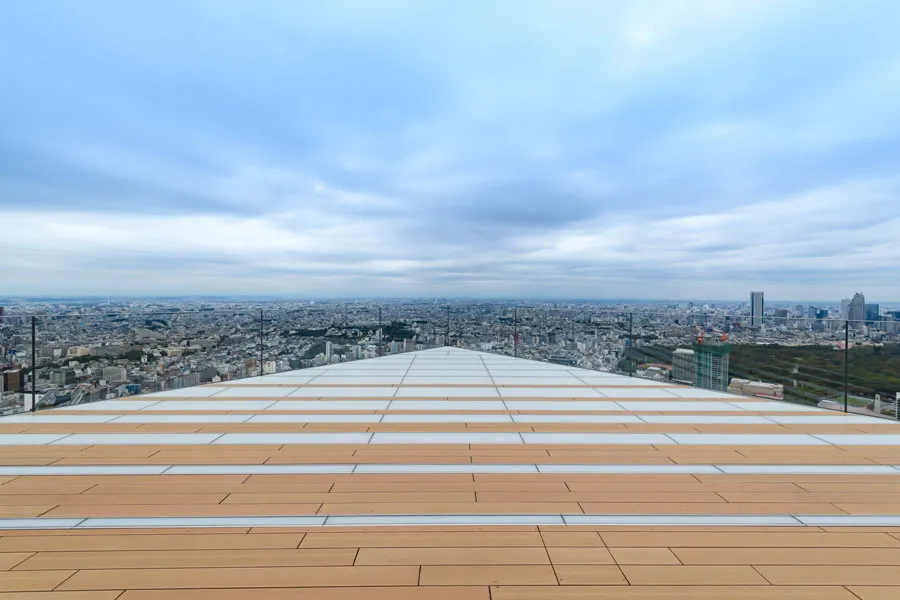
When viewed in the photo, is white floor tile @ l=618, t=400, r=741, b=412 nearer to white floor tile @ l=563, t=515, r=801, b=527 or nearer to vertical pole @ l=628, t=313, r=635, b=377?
vertical pole @ l=628, t=313, r=635, b=377

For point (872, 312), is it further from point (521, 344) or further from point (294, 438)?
point (294, 438)

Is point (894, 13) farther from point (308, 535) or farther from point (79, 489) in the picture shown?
point (79, 489)

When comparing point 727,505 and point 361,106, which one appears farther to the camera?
point 361,106

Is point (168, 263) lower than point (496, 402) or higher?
higher

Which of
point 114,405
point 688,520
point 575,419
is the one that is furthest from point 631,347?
point 114,405

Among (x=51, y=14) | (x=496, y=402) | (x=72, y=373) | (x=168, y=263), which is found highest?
(x=51, y=14)

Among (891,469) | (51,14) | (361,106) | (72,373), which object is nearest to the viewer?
(891,469)

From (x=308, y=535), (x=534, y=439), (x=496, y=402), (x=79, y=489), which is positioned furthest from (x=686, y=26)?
(x=79, y=489)

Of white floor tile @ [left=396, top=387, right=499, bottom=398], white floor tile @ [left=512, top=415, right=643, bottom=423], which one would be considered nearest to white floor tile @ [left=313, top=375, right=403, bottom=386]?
white floor tile @ [left=396, top=387, right=499, bottom=398]
